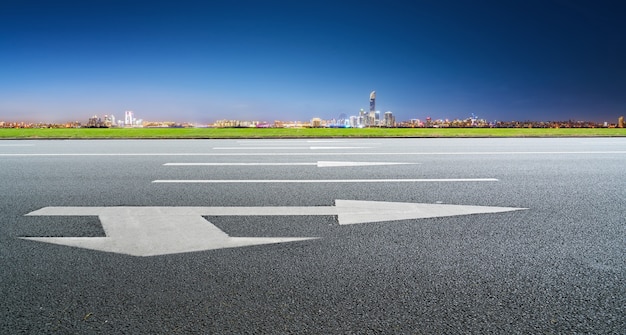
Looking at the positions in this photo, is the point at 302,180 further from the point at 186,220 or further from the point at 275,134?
the point at 275,134

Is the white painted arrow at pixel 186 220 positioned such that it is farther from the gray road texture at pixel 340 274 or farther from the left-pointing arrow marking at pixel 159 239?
the gray road texture at pixel 340 274

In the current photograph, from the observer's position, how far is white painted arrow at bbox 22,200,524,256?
3.85m

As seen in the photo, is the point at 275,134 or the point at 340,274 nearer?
the point at 340,274

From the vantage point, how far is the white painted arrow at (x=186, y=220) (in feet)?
12.6

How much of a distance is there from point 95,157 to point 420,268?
1064cm

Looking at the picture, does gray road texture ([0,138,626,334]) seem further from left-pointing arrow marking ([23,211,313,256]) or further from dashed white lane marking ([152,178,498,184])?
dashed white lane marking ([152,178,498,184])

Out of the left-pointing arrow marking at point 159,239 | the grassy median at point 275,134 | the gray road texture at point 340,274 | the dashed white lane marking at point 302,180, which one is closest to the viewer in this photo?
the gray road texture at point 340,274

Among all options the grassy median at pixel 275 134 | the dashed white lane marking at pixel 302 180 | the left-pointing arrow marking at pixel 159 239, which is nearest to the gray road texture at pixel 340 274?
the left-pointing arrow marking at pixel 159 239

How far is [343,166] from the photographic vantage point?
9.35 metres

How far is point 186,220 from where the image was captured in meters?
4.71

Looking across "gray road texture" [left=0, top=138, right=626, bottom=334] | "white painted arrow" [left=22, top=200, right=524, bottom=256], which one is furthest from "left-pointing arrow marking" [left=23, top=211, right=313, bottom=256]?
"gray road texture" [left=0, top=138, right=626, bottom=334]

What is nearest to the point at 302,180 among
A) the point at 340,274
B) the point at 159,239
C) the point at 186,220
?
the point at 186,220

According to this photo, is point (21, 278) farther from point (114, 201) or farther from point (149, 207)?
point (114, 201)

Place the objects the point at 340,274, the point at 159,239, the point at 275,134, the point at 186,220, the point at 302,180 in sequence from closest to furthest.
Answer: the point at 340,274 < the point at 159,239 < the point at 186,220 < the point at 302,180 < the point at 275,134
